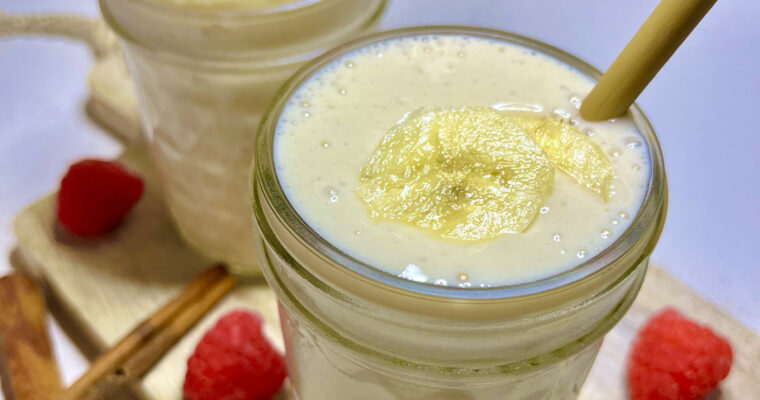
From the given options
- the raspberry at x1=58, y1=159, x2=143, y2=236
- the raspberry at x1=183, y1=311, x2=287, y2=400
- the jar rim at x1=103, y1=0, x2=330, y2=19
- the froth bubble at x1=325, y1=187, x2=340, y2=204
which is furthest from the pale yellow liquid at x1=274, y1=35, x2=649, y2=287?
the raspberry at x1=58, y1=159, x2=143, y2=236

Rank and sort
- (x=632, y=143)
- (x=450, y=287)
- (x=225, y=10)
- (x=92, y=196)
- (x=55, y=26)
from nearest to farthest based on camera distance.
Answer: (x=450, y=287), (x=632, y=143), (x=225, y=10), (x=92, y=196), (x=55, y=26)

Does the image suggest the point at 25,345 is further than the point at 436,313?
Yes

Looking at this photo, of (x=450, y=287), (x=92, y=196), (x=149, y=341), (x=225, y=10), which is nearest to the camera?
(x=450, y=287)

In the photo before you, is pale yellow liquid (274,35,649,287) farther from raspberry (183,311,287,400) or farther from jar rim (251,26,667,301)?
raspberry (183,311,287,400)

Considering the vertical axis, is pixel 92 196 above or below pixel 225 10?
below

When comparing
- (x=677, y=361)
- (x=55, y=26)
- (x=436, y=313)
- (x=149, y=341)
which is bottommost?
(x=55, y=26)

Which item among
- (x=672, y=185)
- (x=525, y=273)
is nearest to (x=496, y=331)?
(x=525, y=273)

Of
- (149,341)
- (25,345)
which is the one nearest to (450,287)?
(149,341)

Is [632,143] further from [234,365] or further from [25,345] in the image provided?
[25,345]

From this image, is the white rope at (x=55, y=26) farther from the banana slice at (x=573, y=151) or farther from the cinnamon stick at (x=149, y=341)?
the banana slice at (x=573, y=151)

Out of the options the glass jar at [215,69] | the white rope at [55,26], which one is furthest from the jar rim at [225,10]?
the white rope at [55,26]
